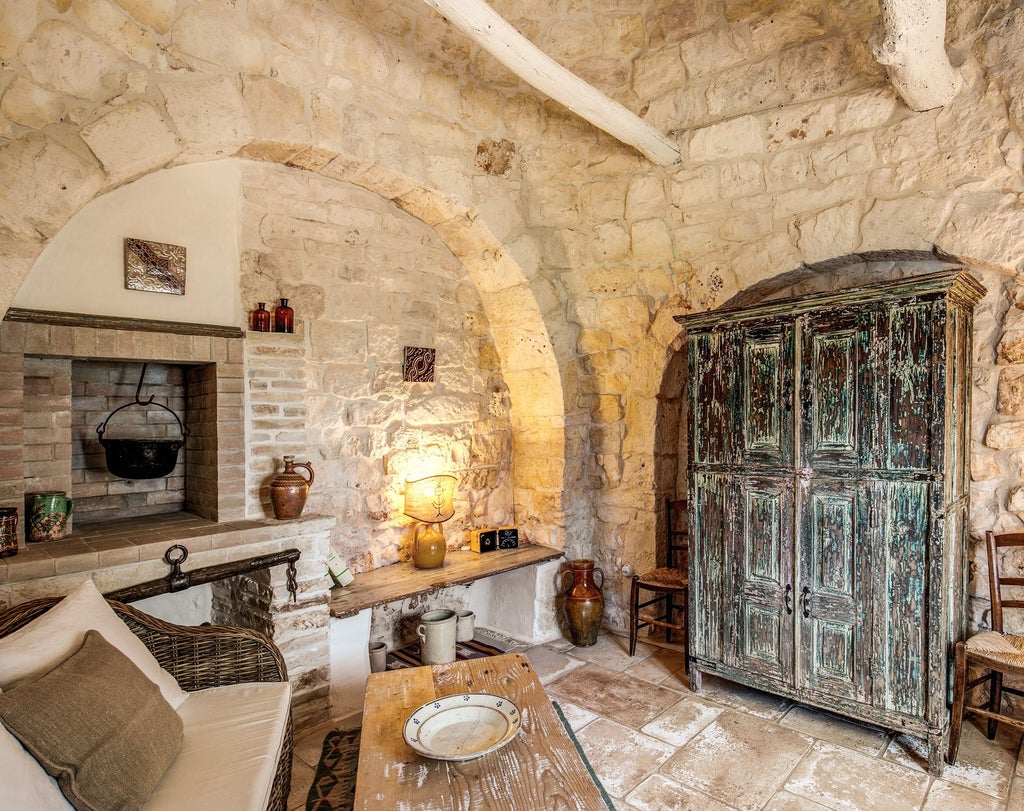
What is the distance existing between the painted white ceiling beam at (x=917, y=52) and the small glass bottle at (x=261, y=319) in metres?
2.80

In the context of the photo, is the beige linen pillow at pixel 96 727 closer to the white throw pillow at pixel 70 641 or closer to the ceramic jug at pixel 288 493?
the white throw pillow at pixel 70 641

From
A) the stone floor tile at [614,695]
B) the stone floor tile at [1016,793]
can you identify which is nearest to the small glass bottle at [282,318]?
the stone floor tile at [614,695]

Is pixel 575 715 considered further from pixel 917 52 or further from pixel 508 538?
pixel 917 52

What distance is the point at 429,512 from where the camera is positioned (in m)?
3.59

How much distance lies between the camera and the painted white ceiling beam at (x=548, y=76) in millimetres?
2584

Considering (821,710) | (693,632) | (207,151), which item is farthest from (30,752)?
(821,710)

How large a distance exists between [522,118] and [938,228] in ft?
7.45

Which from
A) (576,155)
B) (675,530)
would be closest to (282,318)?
(576,155)

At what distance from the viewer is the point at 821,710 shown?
286 centimetres

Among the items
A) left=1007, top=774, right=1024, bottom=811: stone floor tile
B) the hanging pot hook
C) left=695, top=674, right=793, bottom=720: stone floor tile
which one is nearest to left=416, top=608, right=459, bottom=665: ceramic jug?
left=695, top=674, right=793, bottom=720: stone floor tile

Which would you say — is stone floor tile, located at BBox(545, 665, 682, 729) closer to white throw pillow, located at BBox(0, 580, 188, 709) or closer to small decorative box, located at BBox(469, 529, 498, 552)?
small decorative box, located at BBox(469, 529, 498, 552)

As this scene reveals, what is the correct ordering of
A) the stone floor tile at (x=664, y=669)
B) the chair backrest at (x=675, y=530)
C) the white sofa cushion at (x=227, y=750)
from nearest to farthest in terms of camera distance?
1. the white sofa cushion at (x=227, y=750)
2. the stone floor tile at (x=664, y=669)
3. the chair backrest at (x=675, y=530)

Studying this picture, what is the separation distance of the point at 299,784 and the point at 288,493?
118 centimetres

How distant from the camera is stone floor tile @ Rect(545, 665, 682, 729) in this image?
9.46ft
